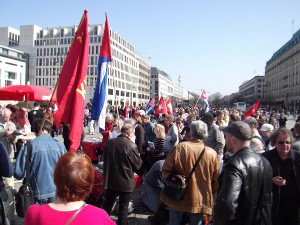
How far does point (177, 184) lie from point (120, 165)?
123 centimetres

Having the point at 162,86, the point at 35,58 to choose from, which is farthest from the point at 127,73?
the point at 162,86

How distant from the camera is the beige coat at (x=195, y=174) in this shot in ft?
11.3

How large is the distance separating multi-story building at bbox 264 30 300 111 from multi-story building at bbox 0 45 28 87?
75614mm

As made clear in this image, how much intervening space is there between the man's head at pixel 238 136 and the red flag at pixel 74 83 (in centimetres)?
200

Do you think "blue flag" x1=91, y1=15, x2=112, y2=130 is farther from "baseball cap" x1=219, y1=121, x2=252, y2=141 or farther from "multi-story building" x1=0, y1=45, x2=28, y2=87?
"multi-story building" x1=0, y1=45, x2=28, y2=87

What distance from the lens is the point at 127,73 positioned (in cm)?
10862

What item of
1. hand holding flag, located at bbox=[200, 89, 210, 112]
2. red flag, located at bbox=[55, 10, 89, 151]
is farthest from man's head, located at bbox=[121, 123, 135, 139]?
hand holding flag, located at bbox=[200, 89, 210, 112]

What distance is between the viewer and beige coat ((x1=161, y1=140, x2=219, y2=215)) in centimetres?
345

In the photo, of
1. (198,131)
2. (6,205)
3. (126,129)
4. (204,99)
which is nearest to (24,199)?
(6,205)

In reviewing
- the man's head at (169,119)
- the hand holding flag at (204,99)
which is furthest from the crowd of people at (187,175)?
the hand holding flag at (204,99)

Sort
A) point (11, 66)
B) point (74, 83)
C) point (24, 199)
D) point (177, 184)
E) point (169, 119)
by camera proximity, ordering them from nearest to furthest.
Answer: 1. point (177, 184)
2. point (24, 199)
3. point (74, 83)
4. point (169, 119)
5. point (11, 66)

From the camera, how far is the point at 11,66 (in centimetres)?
7681

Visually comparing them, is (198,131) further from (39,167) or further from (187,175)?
(39,167)

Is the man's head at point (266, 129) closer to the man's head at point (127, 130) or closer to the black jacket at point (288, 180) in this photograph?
the black jacket at point (288, 180)
